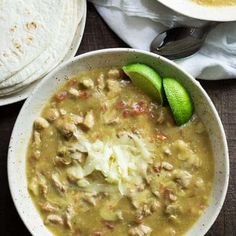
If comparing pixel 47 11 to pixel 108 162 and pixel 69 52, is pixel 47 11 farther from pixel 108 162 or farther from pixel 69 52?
pixel 108 162

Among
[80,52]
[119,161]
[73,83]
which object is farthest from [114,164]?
[80,52]

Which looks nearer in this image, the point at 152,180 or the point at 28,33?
the point at 152,180

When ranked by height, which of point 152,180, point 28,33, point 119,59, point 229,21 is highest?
point 28,33

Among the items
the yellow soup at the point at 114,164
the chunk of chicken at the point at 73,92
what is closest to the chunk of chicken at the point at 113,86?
the yellow soup at the point at 114,164

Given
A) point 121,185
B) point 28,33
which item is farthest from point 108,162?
point 28,33

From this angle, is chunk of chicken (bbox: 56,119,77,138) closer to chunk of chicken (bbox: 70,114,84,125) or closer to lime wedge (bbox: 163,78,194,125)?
chunk of chicken (bbox: 70,114,84,125)

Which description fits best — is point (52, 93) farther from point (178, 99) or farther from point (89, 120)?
point (178, 99)

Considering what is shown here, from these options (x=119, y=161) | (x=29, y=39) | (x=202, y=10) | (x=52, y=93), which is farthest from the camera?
(x=202, y=10)
